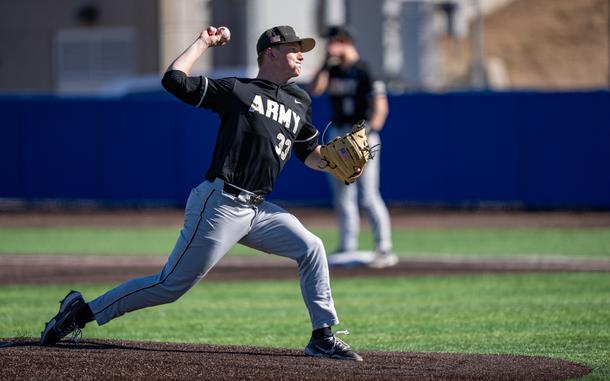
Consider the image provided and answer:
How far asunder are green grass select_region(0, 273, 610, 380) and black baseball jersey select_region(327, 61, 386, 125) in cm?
174

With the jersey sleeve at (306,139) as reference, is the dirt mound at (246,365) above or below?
below

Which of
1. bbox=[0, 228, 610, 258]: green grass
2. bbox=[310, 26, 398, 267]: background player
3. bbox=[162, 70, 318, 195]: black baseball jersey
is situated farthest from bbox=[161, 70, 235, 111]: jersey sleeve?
bbox=[0, 228, 610, 258]: green grass

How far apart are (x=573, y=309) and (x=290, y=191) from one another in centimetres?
1209

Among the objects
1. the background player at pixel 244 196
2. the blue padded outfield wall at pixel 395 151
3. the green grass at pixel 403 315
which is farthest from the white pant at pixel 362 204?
the blue padded outfield wall at pixel 395 151

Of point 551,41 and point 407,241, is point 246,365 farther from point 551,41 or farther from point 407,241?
point 551,41

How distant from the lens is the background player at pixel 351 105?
40.1 ft

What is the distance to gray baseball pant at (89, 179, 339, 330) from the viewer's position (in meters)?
6.89

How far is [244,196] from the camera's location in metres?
6.91

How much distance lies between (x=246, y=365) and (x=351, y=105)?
6.07 meters

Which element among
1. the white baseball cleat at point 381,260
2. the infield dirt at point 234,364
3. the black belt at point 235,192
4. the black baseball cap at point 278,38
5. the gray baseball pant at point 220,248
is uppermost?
the black baseball cap at point 278,38

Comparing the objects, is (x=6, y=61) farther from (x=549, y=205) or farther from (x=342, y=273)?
(x=342, y=273)

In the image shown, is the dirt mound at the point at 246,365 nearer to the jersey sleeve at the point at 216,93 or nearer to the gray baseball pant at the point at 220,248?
the gray baseball pant at the point at 220,248

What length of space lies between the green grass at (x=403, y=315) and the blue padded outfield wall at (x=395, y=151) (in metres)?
8.58

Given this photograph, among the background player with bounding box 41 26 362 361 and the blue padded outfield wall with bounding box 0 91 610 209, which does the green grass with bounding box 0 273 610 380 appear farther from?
the blue padded outfield wall with bounding box 0 91 610 209
